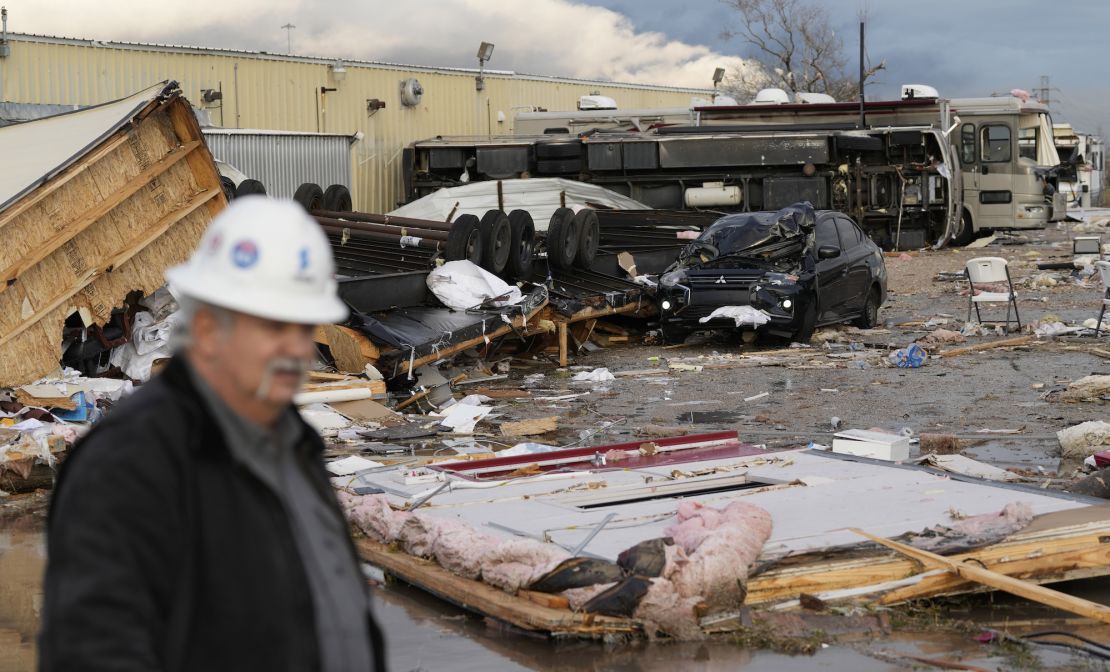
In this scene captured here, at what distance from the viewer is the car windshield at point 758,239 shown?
57.6 feet

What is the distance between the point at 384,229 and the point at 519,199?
795cm

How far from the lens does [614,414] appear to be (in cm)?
1265

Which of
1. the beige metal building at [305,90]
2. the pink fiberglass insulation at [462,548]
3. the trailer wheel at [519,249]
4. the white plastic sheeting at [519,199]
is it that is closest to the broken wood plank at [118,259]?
the trailer wheel at [519,249]

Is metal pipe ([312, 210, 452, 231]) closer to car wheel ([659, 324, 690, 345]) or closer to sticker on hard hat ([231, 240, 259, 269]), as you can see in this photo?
car wheel ([659, 324, 690, 345])

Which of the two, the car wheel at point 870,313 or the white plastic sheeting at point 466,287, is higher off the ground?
the white plastic sheeting at point 466,287

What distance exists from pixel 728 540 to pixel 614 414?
658cm

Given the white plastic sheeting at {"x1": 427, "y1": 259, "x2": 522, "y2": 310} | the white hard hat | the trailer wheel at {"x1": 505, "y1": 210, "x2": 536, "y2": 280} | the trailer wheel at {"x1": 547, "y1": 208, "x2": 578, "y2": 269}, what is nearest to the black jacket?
the white hard hat

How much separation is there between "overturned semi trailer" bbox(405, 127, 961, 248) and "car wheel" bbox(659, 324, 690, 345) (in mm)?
11228

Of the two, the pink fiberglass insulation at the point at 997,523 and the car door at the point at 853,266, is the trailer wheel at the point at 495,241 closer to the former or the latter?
the car door at the point at 853,266

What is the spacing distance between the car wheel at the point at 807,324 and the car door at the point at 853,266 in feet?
3.85

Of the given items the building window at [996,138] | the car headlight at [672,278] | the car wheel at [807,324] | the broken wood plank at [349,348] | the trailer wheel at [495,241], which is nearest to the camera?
the broken wood plank at [349,348]

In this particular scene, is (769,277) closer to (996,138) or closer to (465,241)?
(465,241)

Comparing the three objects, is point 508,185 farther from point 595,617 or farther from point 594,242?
point 595,617

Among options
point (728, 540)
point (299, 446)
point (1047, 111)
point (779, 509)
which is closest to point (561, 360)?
point (779, 509)
